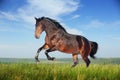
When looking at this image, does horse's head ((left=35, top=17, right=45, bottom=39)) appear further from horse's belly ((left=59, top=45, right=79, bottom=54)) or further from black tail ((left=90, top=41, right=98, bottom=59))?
black tail ((left=90, top=41, right=98, bottom=59))

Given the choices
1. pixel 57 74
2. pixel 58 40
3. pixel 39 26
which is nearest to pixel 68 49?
pixel 58 40

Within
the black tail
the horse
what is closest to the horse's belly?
the horse

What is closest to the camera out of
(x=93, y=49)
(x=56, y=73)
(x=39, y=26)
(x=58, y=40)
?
(x=56, y=73)

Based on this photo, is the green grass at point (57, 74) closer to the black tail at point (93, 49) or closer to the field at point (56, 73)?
the field at point (56, 73)

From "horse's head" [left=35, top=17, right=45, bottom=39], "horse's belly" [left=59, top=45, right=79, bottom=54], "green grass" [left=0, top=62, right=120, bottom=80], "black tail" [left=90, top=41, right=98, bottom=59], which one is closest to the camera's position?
"green grass" [left=0, top=62, right=120, bottom=80]

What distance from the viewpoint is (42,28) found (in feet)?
37.6

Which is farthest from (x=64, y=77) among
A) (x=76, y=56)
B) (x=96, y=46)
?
(x=96, y=46)

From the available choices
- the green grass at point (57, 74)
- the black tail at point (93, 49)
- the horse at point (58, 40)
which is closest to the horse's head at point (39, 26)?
the horse at point (58, 40)

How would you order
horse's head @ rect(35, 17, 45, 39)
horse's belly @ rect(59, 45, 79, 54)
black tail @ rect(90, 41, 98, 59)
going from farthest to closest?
black tail @ rect(90, 41, 98, 59) → horse's belly @ rect(59, 45, 79, 54) → horse's head @ rect(35, 17, 45, 39)

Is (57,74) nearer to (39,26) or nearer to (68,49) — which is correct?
(39,26)

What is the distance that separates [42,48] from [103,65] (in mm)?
2180

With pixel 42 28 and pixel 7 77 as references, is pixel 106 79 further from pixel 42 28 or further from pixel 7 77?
pixel 42 28

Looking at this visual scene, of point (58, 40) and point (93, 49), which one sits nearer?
point (58, 40)

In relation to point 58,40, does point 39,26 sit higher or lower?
higher
